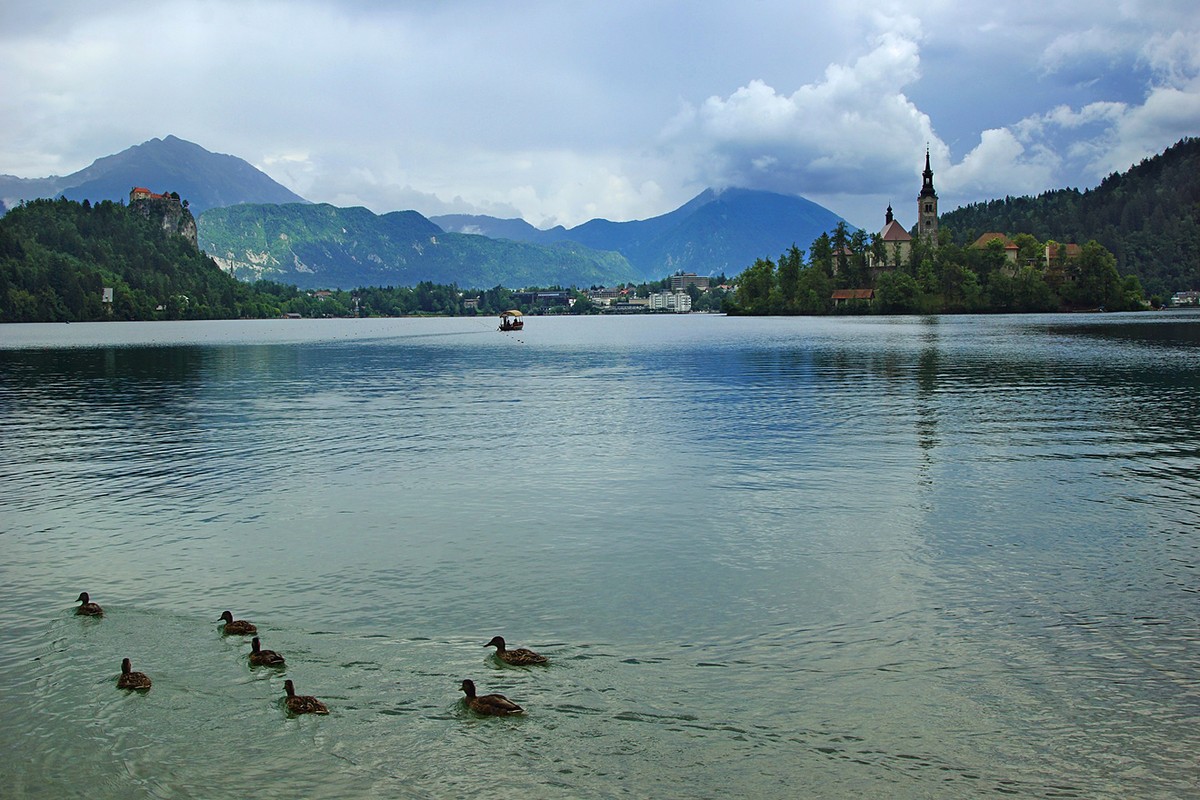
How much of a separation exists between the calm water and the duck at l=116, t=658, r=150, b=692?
373 millimetres

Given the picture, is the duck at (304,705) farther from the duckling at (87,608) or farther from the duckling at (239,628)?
the duckling at (87,608)

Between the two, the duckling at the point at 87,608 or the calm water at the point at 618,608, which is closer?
the calm water at the point at 618,608

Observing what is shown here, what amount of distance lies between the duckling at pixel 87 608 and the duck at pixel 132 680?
3754 millimetres

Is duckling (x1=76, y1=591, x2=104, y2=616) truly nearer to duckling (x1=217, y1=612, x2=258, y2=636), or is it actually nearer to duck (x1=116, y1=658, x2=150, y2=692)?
duckling (x1=217, y1=612, x2=258, y2=636)

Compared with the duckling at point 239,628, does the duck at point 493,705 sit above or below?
below

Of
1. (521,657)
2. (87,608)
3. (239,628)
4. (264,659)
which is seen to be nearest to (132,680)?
(264,659)

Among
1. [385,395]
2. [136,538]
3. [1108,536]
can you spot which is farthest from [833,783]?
[385,395]

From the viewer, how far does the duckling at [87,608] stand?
63.3ft

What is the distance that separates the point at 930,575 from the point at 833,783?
10.0 meters

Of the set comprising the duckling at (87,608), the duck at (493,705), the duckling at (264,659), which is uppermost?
the duckling at (87,608)

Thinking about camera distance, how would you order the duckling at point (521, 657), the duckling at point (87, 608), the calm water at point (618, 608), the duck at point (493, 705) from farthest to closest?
the duckling at point (87, 608) < the duckling at point (521, 657) < the duck at point (493, 705) < the calm water at point (618, 608)

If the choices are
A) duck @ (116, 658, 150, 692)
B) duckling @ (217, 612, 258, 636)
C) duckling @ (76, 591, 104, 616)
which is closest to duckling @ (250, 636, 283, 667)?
duckling @ (217, 612, 258, 636)

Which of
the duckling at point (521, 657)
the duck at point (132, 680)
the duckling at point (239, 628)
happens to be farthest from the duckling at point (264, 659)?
the duckling at point (521, 657)

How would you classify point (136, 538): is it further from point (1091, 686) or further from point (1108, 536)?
point (1108, 536)
